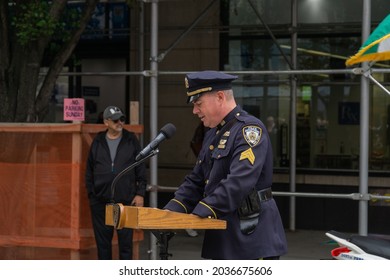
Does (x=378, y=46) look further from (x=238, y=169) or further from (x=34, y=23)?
(x=34, y=23)

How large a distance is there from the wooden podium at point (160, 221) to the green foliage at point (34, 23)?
16.6 ft

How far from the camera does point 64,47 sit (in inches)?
378

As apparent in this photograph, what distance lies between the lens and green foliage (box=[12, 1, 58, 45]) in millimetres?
8789

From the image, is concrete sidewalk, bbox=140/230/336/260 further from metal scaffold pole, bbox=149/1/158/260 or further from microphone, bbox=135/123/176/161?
microphone, bbox=135/123/176/161

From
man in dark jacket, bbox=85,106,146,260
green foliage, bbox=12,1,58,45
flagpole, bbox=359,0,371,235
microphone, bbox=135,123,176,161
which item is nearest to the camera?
microphone, bbox=135,123,176,161

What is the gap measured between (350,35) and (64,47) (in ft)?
16.2

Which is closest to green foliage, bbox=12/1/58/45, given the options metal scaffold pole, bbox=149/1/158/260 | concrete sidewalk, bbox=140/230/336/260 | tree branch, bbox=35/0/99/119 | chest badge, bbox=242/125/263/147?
tree branch, bbox=35/0/99/119

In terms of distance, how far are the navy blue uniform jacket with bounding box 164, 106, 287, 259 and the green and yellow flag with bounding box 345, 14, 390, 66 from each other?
3.16 metres

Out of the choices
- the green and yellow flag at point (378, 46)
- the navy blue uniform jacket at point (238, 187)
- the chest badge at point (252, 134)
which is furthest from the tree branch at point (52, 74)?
the chest badge at point (252, 134)

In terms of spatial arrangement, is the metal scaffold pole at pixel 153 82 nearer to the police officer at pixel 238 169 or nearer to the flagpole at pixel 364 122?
the flagpole at pixel 364 122

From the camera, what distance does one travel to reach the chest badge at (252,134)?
14.2 ft

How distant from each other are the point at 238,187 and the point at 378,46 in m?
3.61

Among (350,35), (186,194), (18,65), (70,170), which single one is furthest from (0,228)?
(350,35)
